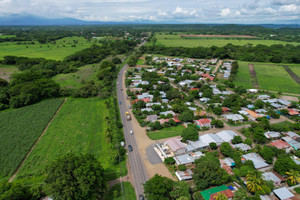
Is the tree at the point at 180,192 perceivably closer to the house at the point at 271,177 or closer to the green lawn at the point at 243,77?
the house at the point at 271,177

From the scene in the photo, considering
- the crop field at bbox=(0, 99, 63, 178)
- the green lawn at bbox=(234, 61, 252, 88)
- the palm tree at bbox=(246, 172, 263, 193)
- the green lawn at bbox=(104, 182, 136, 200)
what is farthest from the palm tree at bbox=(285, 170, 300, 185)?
the green lawn at bbox=(234, 61, 252, 88)

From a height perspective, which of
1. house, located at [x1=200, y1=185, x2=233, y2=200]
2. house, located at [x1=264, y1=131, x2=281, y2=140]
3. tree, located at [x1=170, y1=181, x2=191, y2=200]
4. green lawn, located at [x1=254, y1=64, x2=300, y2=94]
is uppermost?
green lawn, located at [x1=254, y1=64, x2=300, y2=94]

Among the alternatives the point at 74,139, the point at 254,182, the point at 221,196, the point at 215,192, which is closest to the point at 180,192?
the point at 221,196

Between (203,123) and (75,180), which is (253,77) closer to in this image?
(203,123)

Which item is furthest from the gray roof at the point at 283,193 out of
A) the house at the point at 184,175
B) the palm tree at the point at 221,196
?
the house at the point at 184,175

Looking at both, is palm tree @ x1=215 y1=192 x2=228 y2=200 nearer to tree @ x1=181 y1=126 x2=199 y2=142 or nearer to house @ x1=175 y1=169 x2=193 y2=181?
house @ x1=175 y1=169 x2=193 y2=181

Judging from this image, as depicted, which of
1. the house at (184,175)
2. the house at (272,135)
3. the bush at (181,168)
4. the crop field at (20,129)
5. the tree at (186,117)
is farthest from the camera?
the tree at (186,117)
